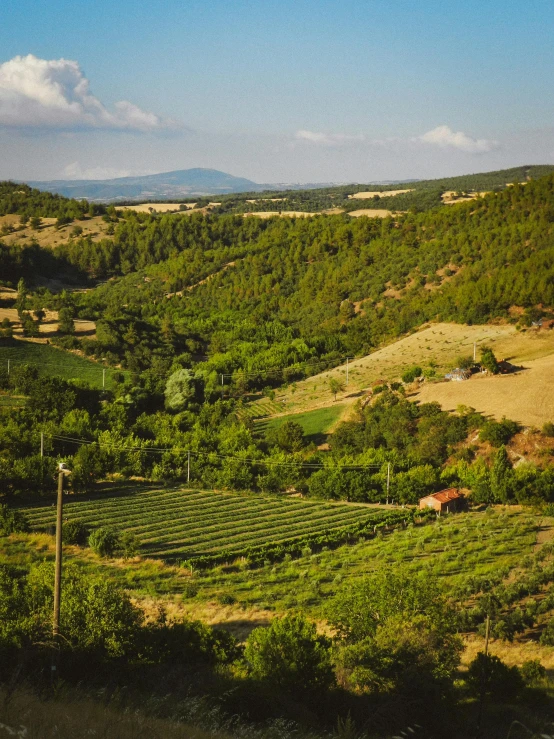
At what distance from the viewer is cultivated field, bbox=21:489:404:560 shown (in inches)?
1201

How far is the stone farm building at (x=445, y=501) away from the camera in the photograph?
35875 mm

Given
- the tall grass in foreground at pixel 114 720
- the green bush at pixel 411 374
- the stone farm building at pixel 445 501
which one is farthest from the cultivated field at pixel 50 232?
the tall grass in foreground at pixel 114 720

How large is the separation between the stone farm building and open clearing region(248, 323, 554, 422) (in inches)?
516

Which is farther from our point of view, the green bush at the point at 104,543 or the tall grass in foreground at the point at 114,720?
the green bush at the point at 104,543

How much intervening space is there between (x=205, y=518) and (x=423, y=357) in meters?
29.0

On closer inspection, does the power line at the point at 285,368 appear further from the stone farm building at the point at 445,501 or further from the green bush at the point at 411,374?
the stone farm building at the point at 445,501

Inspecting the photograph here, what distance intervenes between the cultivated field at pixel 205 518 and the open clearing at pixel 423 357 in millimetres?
15744

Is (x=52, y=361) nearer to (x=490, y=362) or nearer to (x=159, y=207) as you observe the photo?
(x=490, y=362)

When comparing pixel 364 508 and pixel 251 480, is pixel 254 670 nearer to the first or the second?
pixel 364 508

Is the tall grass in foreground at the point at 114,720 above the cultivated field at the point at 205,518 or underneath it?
above

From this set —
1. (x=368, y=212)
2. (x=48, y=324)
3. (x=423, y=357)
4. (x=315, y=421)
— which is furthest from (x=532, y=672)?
(x=368, y=212)

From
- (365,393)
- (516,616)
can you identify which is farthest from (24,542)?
(365,393)

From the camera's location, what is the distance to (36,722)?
9023mm

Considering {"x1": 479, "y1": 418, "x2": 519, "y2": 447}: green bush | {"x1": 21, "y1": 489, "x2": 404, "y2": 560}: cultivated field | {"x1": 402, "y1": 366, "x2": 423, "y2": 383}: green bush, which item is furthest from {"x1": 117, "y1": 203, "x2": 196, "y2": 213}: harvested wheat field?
{"x1": 21, "y1": 489, "x2": 404, "y2": 560}: cultivated field
